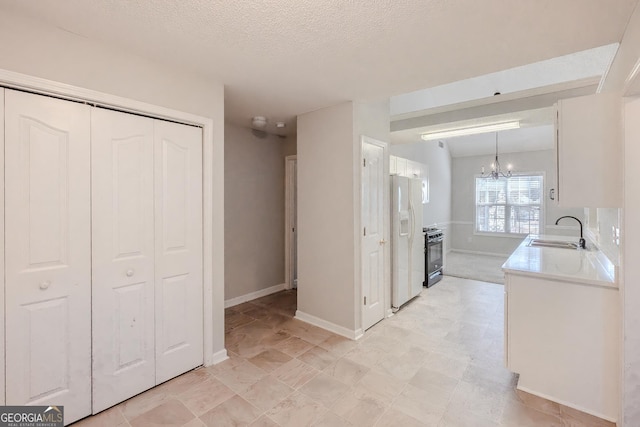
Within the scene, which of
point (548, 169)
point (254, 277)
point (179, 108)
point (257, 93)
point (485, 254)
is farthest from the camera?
point (485, 254)

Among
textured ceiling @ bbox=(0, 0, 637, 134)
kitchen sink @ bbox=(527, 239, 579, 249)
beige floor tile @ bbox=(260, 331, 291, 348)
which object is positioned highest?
textured ceiling @ bbox=(0, 0, 637, 134)

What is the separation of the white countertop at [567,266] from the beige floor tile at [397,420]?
1283mm

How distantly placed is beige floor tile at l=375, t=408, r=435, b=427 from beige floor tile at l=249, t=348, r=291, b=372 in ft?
3.26

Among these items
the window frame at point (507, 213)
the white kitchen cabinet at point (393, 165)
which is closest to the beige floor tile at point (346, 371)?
the white kitchen cabinet at point (393, 165)

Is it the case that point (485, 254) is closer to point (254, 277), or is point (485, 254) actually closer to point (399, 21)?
point (254, 277)

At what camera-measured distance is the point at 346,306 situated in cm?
308

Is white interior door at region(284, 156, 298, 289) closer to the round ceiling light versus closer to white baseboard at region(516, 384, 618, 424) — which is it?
the round ceiling light

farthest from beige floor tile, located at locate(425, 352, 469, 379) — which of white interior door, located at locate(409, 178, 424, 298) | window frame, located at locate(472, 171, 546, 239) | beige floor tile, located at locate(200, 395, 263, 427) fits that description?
window frame, located at locate(472, 171, 546, 239)

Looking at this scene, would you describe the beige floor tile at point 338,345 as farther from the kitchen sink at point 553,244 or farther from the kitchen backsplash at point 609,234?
the kitchen sink at point 553,244

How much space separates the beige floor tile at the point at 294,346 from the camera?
8.98ft

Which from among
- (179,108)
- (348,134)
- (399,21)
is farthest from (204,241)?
(399,21)

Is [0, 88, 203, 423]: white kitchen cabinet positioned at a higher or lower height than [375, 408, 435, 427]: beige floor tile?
higher

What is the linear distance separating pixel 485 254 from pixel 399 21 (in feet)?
25.0

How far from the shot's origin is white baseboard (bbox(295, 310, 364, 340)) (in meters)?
3.02
